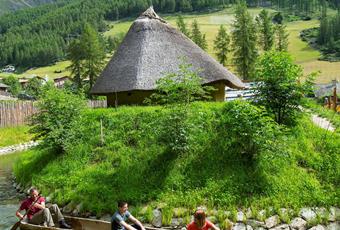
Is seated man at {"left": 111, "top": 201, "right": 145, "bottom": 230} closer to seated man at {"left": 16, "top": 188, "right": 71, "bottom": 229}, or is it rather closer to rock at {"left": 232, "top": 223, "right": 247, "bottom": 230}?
seated man at {"left": 16, "top": 188, "right": 71, "bottom": 229}

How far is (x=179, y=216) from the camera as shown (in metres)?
14.4

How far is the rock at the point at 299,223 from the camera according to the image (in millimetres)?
13742

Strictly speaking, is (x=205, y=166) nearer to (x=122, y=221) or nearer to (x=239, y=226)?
(x=239, y=226)

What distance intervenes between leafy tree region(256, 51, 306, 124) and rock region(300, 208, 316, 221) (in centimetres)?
483

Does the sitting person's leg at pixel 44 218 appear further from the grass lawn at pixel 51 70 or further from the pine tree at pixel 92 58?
the grass lawn at pixel 51 70

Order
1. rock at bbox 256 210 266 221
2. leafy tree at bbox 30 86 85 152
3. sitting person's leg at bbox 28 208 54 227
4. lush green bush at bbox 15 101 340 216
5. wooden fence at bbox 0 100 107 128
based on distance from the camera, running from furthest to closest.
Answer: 1. wooden fence at bbox 0 100 107 128
2. leafy tree at bbox 30 86 85 152
3. lush green bush at bbox 15 101 340 216
4. sitting person's leg at bbox 28 208 54 227
5. rock at bbox 256 210 266 221

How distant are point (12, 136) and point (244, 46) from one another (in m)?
36.1

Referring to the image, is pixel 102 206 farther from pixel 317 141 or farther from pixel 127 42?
pixel 127 42

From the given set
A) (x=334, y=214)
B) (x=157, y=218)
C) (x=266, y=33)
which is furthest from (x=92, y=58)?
(x=334, y=214)

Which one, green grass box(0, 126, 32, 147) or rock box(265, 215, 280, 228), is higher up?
rock box(265, 215, 280, 228)

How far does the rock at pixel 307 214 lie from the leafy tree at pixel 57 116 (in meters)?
11.2

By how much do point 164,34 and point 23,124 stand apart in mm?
20833

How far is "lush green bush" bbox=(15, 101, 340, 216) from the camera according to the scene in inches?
593

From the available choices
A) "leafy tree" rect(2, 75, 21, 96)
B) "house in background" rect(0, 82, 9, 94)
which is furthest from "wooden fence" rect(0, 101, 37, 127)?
"house in background" rect(0, 82, 9, 94)
